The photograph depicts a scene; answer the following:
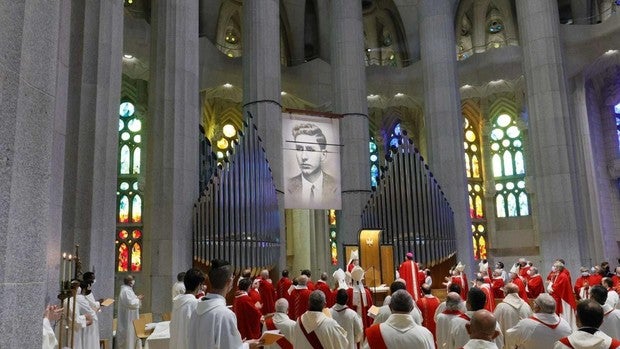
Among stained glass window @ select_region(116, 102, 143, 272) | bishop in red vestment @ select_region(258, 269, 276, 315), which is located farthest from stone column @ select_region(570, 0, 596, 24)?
bishop in red vestment @ select_region(258, 269, 276, 315)

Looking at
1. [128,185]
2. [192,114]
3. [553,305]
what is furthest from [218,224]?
[553,305]

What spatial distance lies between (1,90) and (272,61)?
16.6m

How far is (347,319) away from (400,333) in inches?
106

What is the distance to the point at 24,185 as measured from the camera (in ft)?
11.8

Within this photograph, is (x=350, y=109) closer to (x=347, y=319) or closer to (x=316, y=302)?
(x=347, y=319)

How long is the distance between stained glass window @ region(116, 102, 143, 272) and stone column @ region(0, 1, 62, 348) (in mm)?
21348

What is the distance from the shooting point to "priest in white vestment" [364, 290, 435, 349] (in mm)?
4586

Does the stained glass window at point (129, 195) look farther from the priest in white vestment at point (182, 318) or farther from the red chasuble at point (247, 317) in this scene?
the priest in white vestment at point (182, 318)

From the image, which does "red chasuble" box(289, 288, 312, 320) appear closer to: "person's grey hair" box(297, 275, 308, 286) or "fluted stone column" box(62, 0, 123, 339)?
"person's grey hair" box(297, 275, 308, 286)

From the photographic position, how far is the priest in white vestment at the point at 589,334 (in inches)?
165

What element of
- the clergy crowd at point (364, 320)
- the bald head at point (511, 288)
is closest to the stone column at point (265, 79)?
the clergy crowd at point (364, 320)

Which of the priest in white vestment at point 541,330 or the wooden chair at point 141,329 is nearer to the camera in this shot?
the priest in white vestment at point 541,330

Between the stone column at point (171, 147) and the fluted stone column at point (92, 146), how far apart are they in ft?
10.6

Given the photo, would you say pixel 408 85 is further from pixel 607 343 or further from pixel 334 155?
pixel 607 343
